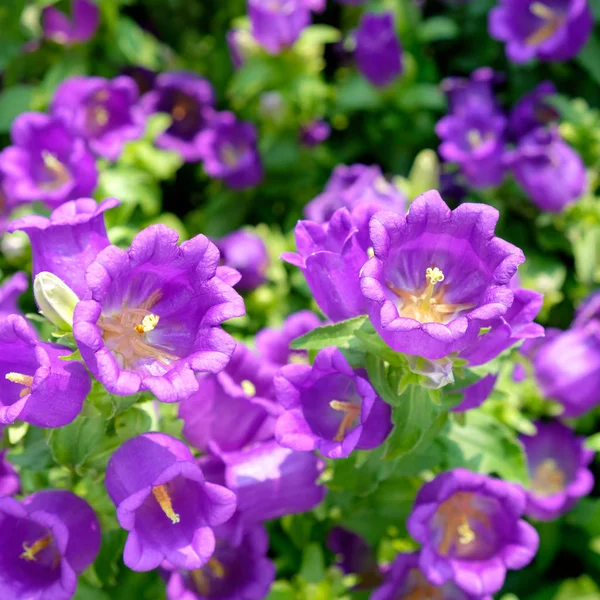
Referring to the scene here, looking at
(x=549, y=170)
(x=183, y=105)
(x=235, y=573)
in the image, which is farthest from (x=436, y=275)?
(x=183, y=105)

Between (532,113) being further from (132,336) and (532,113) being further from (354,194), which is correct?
(132,336)

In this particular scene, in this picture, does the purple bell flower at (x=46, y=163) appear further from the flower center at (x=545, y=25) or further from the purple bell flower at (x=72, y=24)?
the flower center at (x=545, y=25)

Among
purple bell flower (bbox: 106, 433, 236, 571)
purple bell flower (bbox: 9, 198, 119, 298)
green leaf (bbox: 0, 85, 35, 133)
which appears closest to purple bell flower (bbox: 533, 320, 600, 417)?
purple bell flower (bbox: 106, 433, 236, 571)

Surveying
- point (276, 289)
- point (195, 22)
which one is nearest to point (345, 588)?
point (276, 289)

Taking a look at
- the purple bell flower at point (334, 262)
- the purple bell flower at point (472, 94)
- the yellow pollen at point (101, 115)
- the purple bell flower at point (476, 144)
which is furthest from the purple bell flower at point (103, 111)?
the purple bell flower at point (334, 262)

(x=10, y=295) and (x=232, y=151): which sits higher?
(x=10, y=295)

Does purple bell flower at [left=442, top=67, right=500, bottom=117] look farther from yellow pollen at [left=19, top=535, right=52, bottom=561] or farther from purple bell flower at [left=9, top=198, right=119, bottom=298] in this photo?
yellow pollen at [left=19, top=535, right=52, bottom=561]
